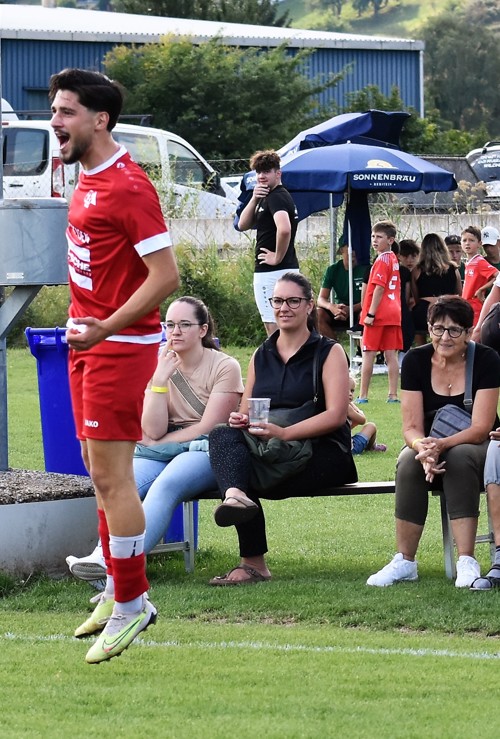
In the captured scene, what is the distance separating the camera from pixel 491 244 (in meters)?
14.9

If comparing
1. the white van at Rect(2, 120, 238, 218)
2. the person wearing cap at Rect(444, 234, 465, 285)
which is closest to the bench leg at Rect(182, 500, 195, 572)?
the person wearing cap at Rect(444, 234, 465, 285)

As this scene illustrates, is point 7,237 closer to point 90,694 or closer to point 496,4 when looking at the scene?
point 90,694

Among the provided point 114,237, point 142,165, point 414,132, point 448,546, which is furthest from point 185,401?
point 414,132

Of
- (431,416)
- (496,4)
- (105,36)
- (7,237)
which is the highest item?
(496,4)

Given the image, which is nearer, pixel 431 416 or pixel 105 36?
pixel 431 416

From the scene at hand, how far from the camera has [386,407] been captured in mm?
13953

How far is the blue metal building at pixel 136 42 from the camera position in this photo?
40.0 metres

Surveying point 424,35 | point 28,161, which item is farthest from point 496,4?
point 28,161

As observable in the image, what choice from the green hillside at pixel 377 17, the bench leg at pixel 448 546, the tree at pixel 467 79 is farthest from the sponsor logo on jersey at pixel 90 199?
the green hillside at pixel 377 17

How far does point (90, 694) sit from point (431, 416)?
Result: 2.85 metres

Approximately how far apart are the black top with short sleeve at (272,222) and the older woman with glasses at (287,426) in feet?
19.6

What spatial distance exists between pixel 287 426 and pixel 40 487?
127cm

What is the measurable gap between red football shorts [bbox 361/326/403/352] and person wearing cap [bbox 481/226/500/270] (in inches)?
53.4

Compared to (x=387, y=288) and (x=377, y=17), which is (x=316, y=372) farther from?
(x=377, y=17)
